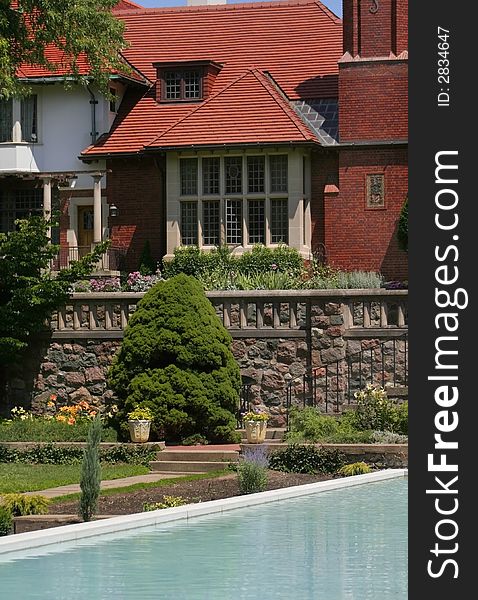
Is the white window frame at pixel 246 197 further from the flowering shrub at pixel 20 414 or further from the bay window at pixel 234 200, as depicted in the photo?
the flowering shrub at pixel 20 414

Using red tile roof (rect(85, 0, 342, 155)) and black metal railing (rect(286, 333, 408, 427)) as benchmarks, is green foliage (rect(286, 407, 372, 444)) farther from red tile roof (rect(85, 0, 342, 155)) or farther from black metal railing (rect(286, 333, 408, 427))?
red tile roof (rect(85, 0, 342, 155))

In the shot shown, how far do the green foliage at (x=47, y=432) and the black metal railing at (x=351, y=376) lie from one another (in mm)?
3534

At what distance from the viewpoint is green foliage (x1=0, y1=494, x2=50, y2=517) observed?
15.5 metres

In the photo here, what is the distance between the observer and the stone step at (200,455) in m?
20.9

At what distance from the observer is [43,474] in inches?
770

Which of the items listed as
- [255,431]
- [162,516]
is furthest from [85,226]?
[162,516]

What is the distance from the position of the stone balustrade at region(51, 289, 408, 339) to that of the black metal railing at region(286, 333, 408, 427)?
36 cm

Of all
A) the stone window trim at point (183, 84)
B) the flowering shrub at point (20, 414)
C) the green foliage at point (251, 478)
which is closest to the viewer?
the green foliage at point (251, 478)

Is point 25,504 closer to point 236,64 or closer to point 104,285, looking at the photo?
point 104,285

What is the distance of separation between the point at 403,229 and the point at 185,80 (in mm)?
8321

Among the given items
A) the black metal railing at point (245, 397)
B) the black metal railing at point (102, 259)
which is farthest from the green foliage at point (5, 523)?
the black metal railing at point (102, 259)

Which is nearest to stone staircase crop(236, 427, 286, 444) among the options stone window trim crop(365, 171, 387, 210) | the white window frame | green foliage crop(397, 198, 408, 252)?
green foliage crop(397, 198, 408, 252)

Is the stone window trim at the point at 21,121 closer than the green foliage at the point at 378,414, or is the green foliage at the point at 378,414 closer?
the green foliage at the point at 378,414

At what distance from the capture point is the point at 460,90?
8883 millimetres
